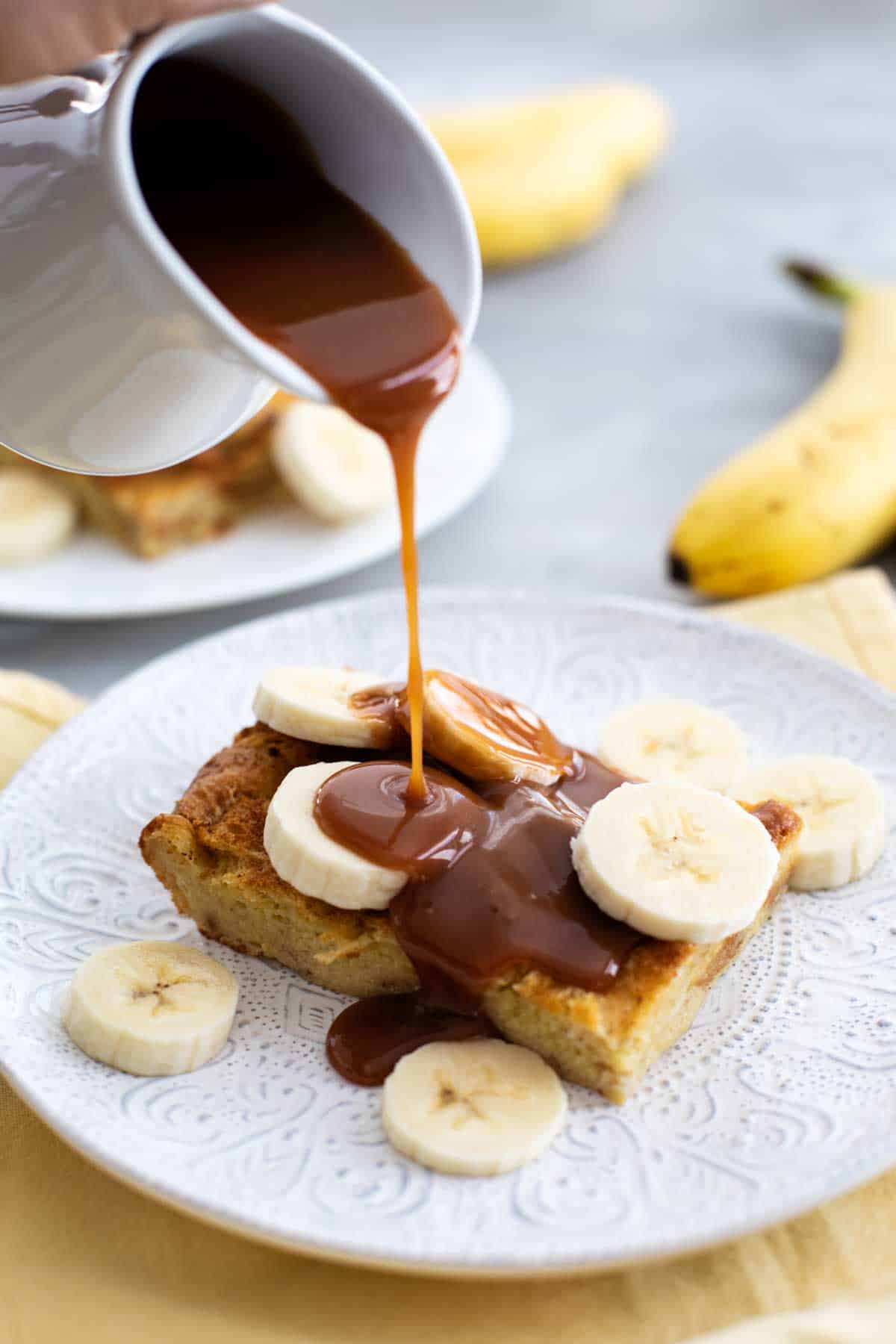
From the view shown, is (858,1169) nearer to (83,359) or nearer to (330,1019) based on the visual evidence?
(330,1019)

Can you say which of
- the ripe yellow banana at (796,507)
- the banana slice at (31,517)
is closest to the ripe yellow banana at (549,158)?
the ripe yellow banana at (796,507)

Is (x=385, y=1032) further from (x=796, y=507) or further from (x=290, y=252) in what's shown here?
(x=796, y=507)

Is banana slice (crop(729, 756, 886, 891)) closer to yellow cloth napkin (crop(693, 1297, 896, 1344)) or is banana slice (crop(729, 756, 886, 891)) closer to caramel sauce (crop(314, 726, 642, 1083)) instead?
caramel sauce (crop(314, 726, 642, 1083))

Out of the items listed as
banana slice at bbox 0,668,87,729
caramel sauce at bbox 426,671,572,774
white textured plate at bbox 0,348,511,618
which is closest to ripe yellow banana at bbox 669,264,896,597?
white textured plate at bbox 0,348,511,618

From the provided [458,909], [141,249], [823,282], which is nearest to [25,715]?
[458,909]

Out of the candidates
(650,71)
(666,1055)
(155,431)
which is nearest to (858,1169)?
(666,1055)
